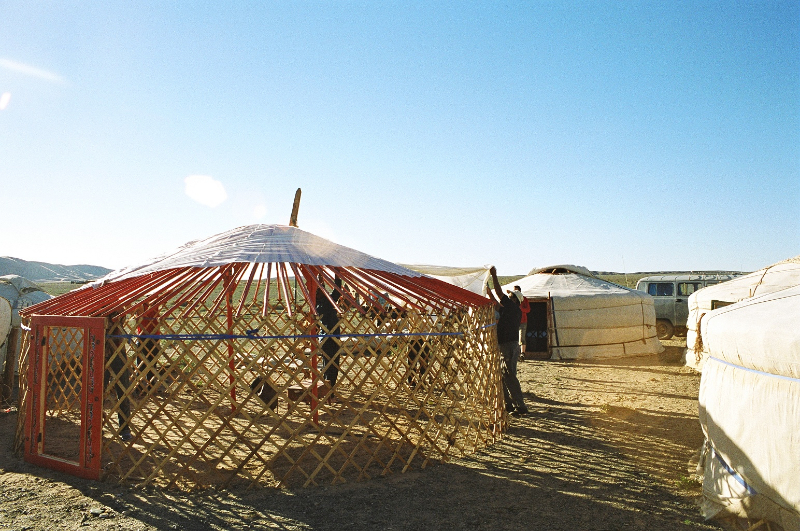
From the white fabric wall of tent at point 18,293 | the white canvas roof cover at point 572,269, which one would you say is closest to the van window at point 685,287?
the white canvas roof cover at point 572,269

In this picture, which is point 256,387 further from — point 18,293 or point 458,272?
point 18,293

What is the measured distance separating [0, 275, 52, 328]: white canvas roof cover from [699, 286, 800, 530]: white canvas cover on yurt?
891cm

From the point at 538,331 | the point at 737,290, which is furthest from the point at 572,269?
the point at 737,290

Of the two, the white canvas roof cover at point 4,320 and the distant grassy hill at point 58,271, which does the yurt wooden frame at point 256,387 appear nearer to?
the white canvas roof cover at point 4,320

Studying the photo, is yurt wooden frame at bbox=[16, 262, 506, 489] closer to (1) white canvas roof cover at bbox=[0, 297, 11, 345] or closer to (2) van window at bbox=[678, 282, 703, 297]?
(1) white canvas roof cover at bbox=[0, 297, 11, 345]

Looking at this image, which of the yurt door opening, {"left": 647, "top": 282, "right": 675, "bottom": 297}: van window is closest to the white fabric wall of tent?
the yurt door opening

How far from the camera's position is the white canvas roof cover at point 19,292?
27.9 feet

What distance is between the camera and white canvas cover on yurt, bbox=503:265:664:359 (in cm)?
977

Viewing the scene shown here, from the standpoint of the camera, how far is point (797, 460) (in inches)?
104

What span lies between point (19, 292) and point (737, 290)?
414 inches

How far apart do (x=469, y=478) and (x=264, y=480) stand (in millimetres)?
1400

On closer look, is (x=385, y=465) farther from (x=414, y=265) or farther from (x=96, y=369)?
(x=414, y=265)

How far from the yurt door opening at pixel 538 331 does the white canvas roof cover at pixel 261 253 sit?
19.1ft

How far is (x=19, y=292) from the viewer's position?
873cm
